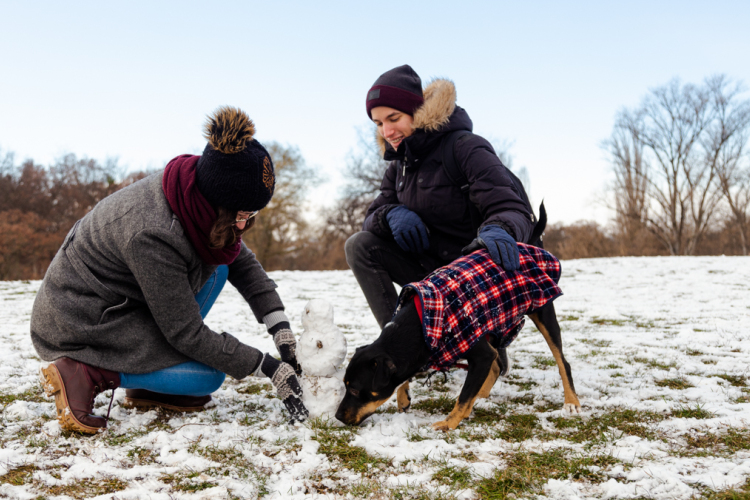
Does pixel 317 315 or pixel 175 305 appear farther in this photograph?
pixel 317 315

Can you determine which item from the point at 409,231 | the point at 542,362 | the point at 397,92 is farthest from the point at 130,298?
the point at 542,362

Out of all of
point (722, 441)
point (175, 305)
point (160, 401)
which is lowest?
point (722, 441)

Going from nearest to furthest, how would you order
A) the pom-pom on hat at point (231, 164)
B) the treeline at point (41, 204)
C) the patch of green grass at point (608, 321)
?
the pom-pom on hat at point (231, 164) < the patch of green grass at point (608, 321) < the treeline at point (41, 204)

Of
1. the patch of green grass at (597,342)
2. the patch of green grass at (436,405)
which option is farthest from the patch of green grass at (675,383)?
the patch of green grass at (436,405)

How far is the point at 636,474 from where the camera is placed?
1925 mm

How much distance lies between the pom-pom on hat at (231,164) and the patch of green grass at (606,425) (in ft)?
6.56

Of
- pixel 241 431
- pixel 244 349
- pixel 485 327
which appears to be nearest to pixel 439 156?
pixel 485 327

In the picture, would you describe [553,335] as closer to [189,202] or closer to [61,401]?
[189,202]

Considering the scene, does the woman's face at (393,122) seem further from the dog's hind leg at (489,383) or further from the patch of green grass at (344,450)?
the patch of green grass at (344,450)

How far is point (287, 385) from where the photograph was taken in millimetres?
2723

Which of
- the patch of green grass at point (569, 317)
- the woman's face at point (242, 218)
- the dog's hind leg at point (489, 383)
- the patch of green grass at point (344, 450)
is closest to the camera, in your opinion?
the patch of green grass at point (344, 450)

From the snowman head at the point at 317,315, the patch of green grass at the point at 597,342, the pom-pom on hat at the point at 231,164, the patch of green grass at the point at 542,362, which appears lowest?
the patch of green grass at the point at 597,342

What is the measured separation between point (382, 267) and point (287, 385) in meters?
1.33

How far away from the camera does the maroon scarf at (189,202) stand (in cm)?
247
